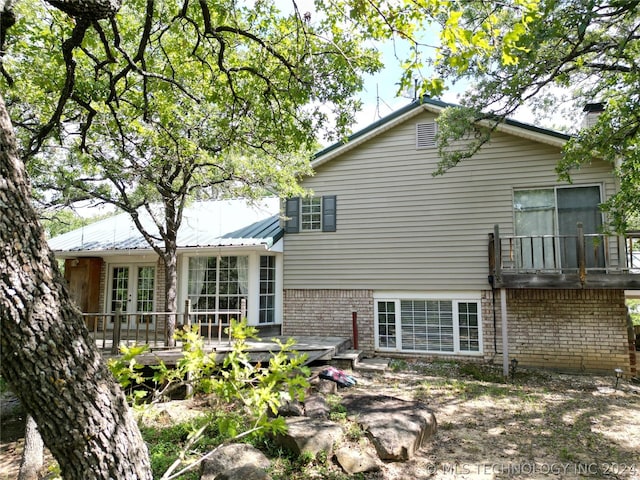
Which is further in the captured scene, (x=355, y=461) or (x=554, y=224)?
(x=554, y=224)

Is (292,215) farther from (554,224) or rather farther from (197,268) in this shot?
(554,224)

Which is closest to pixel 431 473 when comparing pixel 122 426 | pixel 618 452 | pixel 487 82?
pixel 618 452

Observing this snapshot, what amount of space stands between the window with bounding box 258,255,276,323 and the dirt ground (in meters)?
3.82

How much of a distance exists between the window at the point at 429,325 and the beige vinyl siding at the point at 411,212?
0.49 meters

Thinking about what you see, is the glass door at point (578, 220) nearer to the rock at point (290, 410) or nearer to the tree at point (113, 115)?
the tree at point (113, 115)

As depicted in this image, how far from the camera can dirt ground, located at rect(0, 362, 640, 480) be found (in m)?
4.82

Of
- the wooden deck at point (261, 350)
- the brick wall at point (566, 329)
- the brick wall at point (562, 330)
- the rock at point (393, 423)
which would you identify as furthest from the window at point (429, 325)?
the rock at point (393, 423)

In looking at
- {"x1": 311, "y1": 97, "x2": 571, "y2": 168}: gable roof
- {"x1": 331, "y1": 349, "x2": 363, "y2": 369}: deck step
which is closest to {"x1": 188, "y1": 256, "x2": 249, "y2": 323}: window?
{"x1": 331, "y1": 349, "x2": 363, "y2": 369}: deck step

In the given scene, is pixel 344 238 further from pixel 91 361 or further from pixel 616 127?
pixel 91 361

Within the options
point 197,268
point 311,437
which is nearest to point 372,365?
point 311,437

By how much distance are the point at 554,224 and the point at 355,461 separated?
8.11 metres

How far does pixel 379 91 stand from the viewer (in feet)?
13.5

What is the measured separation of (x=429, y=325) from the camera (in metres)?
11.0

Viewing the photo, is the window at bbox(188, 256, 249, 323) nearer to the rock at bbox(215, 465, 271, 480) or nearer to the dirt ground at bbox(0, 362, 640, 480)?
the dirt ground at bbox(0, 362, 640, 480)
